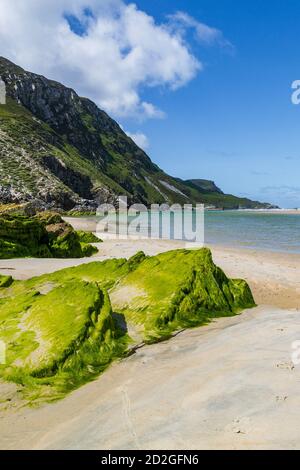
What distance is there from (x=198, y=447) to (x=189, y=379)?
1.84 m

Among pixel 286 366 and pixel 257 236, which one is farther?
pixel 257 236

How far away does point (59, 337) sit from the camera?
21.7ft

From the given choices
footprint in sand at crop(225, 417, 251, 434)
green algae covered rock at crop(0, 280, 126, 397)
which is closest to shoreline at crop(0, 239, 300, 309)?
green algae covered rock at crop(0, 280, 126, 397)

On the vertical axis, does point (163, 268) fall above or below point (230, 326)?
above

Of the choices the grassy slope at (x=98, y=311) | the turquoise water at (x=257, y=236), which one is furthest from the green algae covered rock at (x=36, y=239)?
the turquoise water at (x=257, y=236)

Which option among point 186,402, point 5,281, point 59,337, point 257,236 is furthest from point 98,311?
point 257,236

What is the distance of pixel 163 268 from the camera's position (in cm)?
1036

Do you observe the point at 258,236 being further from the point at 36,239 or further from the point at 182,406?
the point at 182,406

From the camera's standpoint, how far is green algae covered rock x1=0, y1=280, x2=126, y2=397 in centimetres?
596

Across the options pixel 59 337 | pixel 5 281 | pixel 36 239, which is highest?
pixel 36 239

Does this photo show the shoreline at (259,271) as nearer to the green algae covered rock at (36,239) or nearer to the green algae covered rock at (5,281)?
the green algae covered rock at (36,239)

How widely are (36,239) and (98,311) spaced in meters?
13.4
